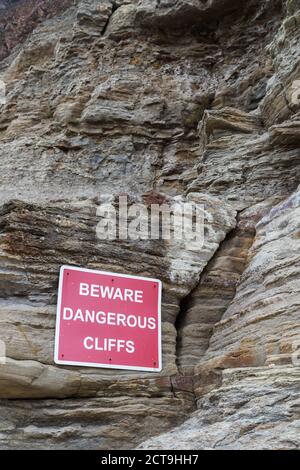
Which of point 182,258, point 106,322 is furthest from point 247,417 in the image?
point 182,258

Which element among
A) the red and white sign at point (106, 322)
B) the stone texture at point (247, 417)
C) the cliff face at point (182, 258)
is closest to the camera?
the stone texture at point (247, 417)

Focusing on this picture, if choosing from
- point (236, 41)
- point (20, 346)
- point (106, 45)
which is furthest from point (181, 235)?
point (106, 45)

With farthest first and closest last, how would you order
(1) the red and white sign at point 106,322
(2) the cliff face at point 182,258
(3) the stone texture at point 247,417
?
(1) the red and white sign at point 106,322 → (2) the cliff face at point 182,258 → (3) the stone texture at point 247,417

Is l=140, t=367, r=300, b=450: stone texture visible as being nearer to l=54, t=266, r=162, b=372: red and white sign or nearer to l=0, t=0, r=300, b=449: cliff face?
l=0, t=0, r=300, b=449: cliff face

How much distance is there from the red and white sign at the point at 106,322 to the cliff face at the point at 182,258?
0.14 meters

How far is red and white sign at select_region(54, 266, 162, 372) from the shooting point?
547 cm

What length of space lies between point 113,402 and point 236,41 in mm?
10831

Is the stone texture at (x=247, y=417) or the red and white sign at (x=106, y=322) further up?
the red and white sign at (x=106, y=322)

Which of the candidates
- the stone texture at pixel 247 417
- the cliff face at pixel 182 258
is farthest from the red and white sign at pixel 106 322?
the stone texture at pixel 247 417

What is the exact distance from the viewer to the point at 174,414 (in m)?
5.57

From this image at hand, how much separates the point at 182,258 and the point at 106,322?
140cm

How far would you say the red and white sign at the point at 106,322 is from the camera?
5.47m

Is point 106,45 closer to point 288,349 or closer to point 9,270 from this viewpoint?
point 9,270

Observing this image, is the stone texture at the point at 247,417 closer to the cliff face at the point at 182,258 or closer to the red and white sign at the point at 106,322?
the cliff face at the point at 182,258
